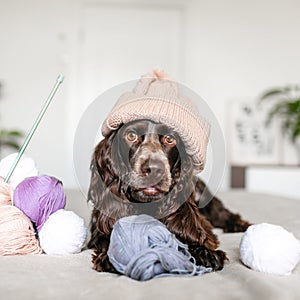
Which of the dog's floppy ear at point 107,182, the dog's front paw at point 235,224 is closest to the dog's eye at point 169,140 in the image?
the dog's floppy ear at point 107,182

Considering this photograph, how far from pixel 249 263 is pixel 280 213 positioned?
36.6 inches

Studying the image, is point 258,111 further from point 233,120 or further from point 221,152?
point 221,152

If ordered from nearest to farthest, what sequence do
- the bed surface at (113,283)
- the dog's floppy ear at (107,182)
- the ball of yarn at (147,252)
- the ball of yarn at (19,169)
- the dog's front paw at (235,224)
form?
the bed surface at (113,283), the ball of yarn at (147,252), the dog's floppy ear at (107,182), the ball of yarn at (19,169), the dog's front paw at (235,224)

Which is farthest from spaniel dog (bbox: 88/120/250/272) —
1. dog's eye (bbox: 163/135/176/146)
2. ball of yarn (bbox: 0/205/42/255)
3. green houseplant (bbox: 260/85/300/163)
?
green houseplant (bbox: 260/85/300/163)

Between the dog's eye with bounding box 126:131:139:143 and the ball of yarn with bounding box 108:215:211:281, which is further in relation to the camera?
the dog's eye with bounding box 126:131:139:143

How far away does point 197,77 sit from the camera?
482 centimetres

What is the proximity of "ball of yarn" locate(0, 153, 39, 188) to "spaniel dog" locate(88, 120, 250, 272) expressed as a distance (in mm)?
208

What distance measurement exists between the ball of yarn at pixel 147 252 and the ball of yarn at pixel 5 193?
34 centimetres

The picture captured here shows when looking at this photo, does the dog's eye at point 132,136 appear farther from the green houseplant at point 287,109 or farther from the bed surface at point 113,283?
the green houseplant at point 287,109

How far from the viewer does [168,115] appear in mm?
1105

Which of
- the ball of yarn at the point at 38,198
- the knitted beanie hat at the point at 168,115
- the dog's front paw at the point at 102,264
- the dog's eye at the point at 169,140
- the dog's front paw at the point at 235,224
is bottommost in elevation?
the dog's front paw at the point at 235,224

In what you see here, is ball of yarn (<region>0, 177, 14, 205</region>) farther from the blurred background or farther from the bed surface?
the blurred background

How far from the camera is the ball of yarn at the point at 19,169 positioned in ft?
4.38

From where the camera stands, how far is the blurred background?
4703 mm
